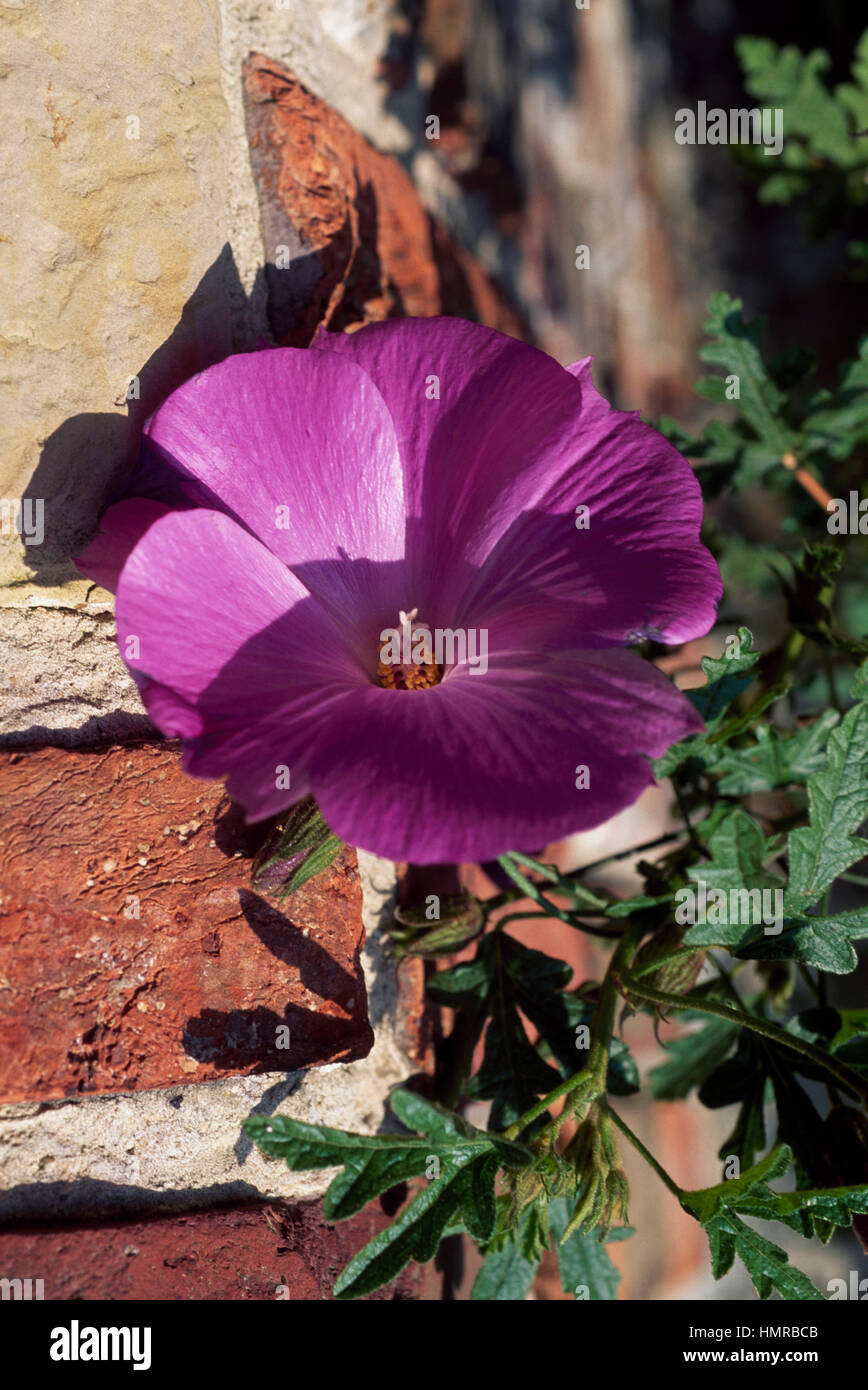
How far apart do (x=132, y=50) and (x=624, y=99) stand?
205cm

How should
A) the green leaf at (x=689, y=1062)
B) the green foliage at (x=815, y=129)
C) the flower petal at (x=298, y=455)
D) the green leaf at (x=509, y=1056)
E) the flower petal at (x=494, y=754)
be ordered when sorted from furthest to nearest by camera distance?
the green foliage at (x=815, y=129)
the green leaf at (x=689, y=1062)
the green leaf at (x=509, y=1056)
the flower petal at (x=298, y=455)
the flower petal at (x=494, y=754)

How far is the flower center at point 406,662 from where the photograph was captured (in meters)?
0.95

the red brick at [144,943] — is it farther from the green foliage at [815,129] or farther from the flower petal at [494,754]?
the green foliage at [815,129]

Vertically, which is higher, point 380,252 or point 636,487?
point 380,252

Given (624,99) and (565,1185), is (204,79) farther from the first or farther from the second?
(624,99)

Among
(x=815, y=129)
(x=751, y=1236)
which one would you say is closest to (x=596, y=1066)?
(x=751, y=1236)

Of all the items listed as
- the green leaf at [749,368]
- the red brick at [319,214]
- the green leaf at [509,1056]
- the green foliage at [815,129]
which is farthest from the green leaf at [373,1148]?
the green foliage at [815,129]

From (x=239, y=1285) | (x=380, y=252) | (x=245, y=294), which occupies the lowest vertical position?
(x=239, y=1285)

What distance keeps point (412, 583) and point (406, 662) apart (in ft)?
0.27

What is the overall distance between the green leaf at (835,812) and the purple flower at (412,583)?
28 centimetres

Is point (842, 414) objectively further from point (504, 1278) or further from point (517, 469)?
point (504, 1278)

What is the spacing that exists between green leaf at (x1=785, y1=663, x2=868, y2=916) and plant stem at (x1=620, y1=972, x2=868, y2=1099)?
137 millimetres

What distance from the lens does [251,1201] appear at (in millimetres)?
989

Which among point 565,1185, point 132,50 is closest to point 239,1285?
point 565,1185
